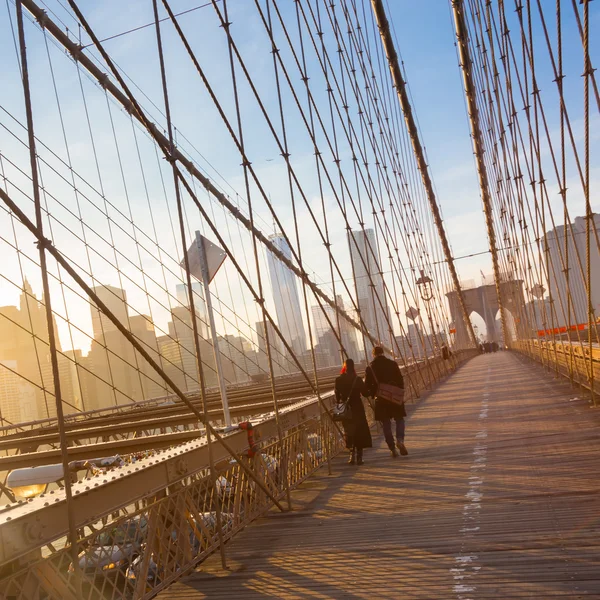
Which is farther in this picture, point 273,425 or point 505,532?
point 273,425

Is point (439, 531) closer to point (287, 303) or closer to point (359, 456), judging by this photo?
point (359, 456)

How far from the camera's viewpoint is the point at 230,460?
4.63 m

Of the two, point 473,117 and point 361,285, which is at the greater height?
point 473,117

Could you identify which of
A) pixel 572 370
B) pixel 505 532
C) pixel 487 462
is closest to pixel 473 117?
pixel 572 370

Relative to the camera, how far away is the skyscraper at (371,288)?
48.9 ft

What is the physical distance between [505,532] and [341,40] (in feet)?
58.3

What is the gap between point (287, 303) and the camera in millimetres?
24719

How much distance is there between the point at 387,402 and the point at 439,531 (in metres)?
3.29

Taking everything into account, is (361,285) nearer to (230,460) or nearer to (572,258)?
(572,258)

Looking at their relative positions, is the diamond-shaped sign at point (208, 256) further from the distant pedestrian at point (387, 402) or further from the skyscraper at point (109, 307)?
the skyscraper at point (109, 307)

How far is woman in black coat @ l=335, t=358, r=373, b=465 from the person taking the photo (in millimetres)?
7039

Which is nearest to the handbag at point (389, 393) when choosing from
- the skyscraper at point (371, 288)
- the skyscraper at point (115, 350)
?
the skyscraper at point (371, 288)

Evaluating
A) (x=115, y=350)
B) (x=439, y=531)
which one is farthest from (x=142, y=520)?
(x=115, y=350)

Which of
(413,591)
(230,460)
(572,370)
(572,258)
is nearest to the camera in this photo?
(413,591)
